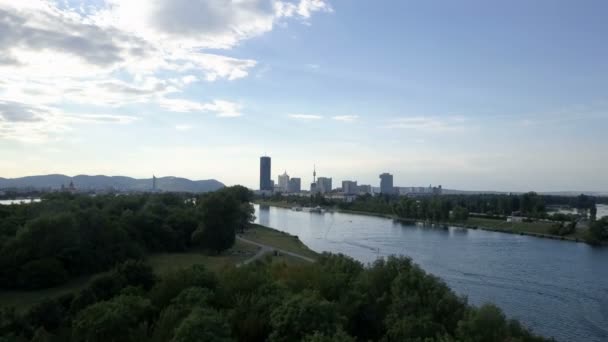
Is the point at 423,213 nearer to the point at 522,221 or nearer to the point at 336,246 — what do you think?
the point at 522,221

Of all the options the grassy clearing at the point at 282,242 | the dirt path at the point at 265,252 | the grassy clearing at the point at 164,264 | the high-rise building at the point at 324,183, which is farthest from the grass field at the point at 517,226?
the high-rise building at the point at 324,183

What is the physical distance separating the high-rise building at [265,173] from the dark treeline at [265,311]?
439ft

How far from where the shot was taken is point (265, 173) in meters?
148

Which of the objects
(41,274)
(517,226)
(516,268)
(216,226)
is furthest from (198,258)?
(517,226)

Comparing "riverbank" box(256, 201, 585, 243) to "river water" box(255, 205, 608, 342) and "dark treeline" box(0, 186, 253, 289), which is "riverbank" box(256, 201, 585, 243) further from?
"dark treeline" box(0, 186, 253, 289)

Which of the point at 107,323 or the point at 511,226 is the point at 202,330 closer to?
the point at 107,323

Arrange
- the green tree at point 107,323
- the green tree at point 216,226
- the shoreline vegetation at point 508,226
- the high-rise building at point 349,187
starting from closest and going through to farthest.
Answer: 1. the green tree at point 107,323
2. the green tree at point 216,226
3. the shoreline vegetation at point 508,226
4. the high-rise building at point 349,187

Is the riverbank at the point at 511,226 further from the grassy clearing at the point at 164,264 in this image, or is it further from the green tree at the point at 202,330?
the green tree at the point at 202,330

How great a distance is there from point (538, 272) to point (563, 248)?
10.0m

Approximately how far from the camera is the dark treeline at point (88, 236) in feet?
48.6

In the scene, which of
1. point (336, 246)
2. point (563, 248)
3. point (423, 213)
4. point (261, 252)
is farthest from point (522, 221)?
point (261, 252)

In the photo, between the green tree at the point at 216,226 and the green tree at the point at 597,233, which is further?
the green tree at the point at 597,233

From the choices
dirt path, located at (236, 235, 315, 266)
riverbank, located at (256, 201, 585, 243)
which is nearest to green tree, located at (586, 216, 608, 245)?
riverbank, located at (256, 201, 585, 243)

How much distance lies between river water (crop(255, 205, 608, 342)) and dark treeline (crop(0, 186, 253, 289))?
7.08 metres
